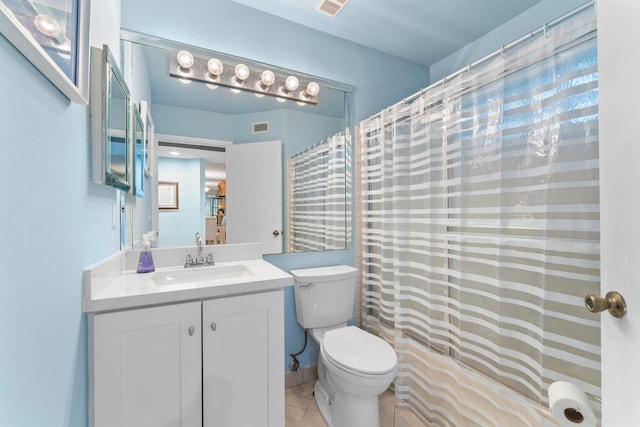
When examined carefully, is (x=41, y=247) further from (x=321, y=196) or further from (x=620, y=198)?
(x=321, y=196)

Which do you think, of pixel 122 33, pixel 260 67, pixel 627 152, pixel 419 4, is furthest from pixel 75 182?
pixel 419 4

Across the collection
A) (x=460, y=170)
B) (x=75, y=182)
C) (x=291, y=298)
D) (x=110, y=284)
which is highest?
(x=460, y=170)

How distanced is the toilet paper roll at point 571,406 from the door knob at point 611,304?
0.35 metres

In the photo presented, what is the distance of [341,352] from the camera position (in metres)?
1.43

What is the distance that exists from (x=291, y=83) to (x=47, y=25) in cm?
144

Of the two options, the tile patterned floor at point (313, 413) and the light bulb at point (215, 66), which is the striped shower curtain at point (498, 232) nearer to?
the tile patterned floor at point (313, 413)

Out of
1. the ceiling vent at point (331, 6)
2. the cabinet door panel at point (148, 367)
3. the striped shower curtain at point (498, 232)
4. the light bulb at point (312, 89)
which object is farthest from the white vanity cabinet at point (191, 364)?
the ceiling vent at point (331, 6)

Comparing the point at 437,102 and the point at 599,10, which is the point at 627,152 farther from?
the point at 437,102

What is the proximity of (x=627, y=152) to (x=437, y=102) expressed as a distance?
3.24ft

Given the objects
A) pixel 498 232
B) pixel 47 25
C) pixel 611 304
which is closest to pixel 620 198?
pixel 611 304

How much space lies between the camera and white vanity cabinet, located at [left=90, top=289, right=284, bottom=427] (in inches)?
38.8

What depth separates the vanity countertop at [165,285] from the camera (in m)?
0.96

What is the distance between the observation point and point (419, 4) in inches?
68.7

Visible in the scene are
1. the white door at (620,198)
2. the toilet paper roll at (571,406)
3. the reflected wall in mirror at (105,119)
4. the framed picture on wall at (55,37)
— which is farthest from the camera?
the reflected wall in mirror at (105,119)
